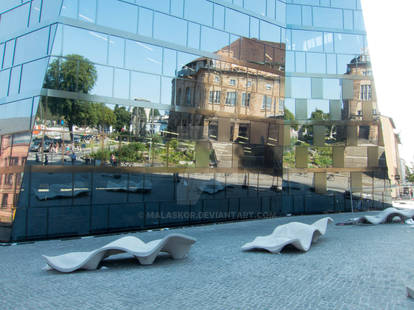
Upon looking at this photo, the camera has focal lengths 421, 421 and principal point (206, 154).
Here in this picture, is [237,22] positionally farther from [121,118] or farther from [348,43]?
[121,118]

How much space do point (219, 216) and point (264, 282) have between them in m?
11.3

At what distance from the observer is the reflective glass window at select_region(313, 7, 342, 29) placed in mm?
23547

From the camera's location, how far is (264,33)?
2120cm

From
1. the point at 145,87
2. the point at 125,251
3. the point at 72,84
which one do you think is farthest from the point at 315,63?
the point at 125,251

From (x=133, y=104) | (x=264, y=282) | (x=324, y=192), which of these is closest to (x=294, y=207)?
(x=324, y=192)

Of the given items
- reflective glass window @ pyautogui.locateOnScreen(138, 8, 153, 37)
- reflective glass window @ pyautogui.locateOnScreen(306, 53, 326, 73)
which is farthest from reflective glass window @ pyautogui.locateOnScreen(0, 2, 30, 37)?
reflective glass window @ pyautogui.locateOnScreen(306, 53, 326, 73)

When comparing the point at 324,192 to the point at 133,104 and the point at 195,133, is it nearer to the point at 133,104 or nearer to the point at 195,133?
the point at 195,133

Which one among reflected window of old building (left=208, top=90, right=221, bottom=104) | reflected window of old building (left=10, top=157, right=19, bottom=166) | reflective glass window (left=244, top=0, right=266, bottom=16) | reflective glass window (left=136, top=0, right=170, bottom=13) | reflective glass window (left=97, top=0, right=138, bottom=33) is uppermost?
reflective glass window (left=244, top=0, right=266, bottom=16)

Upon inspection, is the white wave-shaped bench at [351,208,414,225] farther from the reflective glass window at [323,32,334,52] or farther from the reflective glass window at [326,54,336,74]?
the reflective glass window at [323,32,334,52]

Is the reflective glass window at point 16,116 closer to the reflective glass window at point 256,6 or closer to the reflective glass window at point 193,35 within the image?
the reflective glass window at point 193,35

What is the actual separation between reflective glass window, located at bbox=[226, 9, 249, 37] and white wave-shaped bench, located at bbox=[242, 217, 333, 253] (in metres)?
11.1

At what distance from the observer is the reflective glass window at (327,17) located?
23547 millimetres

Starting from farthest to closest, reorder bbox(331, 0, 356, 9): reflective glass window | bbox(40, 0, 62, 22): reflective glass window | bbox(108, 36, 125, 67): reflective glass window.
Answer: bbox(331, 0, 356, 9): reflective glass window
bbox(108, 36, 125, 67): reflective glass window
bbox(40, 0, 62, 22): reflective glass window

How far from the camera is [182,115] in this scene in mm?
17547
